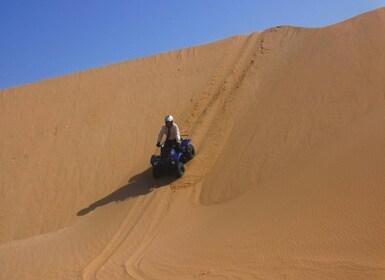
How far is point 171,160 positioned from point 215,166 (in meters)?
1.04

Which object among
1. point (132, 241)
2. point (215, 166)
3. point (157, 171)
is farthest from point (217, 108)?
point (132, 241)

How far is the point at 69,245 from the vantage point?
8734 millimetres

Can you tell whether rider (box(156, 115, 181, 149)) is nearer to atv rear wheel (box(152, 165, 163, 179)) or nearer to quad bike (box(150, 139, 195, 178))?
quad bike (box(150, 139, 195, 178))

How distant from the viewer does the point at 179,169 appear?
984 cm

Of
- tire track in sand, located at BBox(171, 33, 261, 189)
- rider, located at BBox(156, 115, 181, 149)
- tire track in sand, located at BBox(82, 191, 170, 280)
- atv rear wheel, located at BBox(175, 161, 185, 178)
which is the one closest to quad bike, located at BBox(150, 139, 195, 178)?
atv rear wheel, located at BBox(175, 161, 185, 178)

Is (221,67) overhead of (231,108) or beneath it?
overhead

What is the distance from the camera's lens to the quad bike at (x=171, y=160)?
32.1 feet

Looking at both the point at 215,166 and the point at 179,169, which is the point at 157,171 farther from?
the point at 215,166

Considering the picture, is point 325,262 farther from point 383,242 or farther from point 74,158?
point 74,158

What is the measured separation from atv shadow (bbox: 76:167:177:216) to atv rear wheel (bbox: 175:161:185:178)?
19 cm

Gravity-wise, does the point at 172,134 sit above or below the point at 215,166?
above

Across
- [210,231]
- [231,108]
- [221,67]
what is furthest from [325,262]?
[221,67]

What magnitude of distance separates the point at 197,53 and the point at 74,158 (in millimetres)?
6669

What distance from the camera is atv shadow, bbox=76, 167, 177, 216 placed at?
33.1 feet
